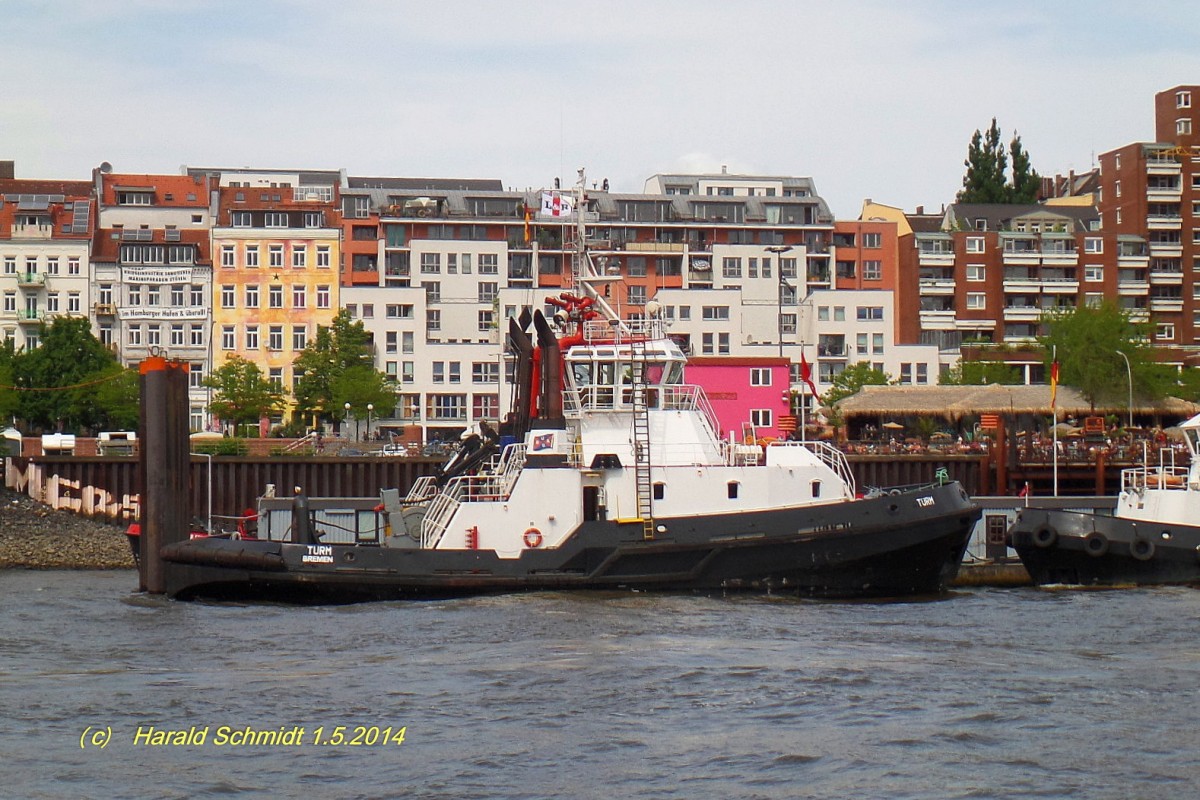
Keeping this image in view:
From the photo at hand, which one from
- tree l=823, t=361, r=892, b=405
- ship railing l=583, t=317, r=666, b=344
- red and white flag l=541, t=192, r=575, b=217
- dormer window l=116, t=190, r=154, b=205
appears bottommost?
ship railing l=583, t=317, r=666, b=344

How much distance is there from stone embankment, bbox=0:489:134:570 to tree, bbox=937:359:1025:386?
4466cm

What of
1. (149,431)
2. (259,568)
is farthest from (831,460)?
(149,431)

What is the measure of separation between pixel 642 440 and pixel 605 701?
1120cm

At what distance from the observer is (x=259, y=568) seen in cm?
3183

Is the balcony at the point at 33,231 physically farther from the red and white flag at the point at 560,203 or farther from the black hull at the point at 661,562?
the black hull at the point at 661,562

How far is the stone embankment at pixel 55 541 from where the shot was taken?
45.3 m

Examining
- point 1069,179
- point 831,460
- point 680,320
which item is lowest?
point 831,460

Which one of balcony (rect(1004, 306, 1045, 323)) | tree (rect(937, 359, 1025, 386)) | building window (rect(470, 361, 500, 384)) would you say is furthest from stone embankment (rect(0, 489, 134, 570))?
balcony (rect(1004, 306, 1045, 323))

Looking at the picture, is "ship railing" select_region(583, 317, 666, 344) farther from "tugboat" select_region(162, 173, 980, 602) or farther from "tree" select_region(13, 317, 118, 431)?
"tree" select_region(13, 317, 118, 431)

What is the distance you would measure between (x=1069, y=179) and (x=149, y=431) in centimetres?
9791

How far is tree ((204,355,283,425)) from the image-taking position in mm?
74562

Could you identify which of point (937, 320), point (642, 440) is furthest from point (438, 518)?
point (937, 320)

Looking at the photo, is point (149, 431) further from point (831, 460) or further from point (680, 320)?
point (680, 320)

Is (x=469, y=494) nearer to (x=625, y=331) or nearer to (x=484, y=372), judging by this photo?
(x=625, y=331)
